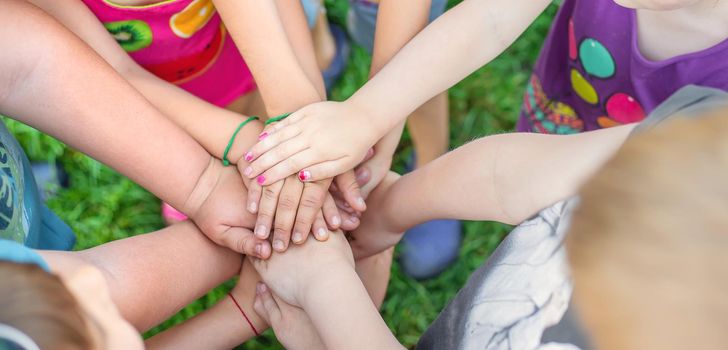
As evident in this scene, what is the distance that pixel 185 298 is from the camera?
0.94 metres

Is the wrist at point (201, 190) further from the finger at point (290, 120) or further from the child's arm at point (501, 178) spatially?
the child's arm at point (501, 178)

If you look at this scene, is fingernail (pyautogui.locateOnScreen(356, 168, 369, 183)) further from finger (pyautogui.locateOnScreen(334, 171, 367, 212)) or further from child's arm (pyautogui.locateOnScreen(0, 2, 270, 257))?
child's arm (pyautogui.locateOnScreen(0, 2, 270, 257))

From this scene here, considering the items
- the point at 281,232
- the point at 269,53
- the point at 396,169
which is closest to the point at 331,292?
the point at 281,232

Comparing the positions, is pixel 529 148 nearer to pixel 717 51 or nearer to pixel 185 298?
pixel 717 51

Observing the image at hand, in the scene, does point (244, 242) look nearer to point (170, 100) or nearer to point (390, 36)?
point (170, 100)

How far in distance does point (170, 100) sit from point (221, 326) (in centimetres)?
33

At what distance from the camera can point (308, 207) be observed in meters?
0.95

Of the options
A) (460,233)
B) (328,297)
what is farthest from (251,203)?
(460,233)

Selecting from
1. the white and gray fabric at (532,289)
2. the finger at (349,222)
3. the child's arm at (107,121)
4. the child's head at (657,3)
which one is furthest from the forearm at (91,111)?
the child's head at (657,3)

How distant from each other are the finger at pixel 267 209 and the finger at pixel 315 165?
2 cm

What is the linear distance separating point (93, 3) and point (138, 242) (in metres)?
0.36

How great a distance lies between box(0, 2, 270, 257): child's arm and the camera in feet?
2.71

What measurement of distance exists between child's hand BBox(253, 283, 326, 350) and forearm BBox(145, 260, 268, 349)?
4cm

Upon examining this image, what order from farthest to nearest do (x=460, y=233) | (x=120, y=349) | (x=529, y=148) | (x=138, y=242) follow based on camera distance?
(x=460, y=233), (x=138, y=242), (x=529, y=148), (x=120, y=349)
